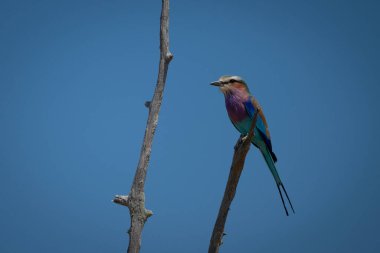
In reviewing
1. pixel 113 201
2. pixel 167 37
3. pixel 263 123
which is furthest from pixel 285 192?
pixel 167 37

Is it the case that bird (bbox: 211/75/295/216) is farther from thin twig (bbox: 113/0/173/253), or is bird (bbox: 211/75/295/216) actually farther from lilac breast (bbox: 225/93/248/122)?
thin twig (bbox: 113/0/173/253)

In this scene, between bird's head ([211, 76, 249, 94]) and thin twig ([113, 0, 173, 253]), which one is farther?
bird's head ([211, 76, 249, 94])

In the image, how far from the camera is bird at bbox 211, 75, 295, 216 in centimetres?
475

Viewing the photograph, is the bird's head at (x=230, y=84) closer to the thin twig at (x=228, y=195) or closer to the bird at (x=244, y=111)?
the bird at (x=244, y=111)

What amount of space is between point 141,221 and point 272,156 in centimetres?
164

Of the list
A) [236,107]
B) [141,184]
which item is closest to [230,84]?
[236,107]

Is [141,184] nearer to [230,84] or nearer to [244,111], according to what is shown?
[244,111]

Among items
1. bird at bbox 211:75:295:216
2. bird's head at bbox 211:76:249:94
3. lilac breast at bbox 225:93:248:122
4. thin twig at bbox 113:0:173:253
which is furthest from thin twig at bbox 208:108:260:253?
bird's head at bbox 211:76:249:94

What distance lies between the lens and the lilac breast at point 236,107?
15.7 feet

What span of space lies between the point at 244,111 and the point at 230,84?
394 millimetres

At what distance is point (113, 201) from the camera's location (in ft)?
14.4

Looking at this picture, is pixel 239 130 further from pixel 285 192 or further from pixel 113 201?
pixel 113 201

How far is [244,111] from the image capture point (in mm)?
4766

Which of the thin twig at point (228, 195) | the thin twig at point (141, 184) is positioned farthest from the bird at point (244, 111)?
the thin twig at point (228, 195)
